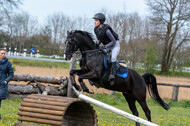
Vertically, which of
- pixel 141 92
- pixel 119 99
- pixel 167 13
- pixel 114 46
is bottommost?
pixel 119 99

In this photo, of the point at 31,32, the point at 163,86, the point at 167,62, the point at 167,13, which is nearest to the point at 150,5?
the point at 167,13

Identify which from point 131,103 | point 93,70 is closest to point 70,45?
point 93,70

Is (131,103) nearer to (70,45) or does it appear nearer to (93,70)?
(93,70)

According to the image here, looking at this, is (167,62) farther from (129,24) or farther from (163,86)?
(163,86)

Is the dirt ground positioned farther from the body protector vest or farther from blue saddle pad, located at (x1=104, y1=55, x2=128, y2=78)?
the body protector vest

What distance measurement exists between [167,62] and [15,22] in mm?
32113

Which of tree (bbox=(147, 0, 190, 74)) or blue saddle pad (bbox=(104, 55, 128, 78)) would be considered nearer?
blue saddle pad (bbox=(104, 55, 128, 78))

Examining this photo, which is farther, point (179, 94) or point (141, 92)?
point (179, 94)

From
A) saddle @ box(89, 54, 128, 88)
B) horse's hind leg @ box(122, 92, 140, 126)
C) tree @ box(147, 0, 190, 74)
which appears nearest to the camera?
saddle @ box(89, 54, 128, 88)

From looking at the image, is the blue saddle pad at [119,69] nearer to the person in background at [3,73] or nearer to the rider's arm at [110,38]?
the rider's arm at [110,38]

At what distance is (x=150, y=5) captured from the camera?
29.2 meters

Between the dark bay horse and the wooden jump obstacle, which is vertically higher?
the dark bay horse

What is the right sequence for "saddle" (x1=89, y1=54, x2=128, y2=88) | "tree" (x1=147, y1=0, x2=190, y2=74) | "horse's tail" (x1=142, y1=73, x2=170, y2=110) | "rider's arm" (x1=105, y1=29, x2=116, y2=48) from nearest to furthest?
"rider's arm" (x1=105, y1=29, x2=116, y2=48) → "saddle" (x1=89, y1=54, x2=128, y2=88) → "horse's tail" (x1=142, y1=73, x2=170, y2=110) → "tree" (x1=147, y1=0, x2=190, y2=74)

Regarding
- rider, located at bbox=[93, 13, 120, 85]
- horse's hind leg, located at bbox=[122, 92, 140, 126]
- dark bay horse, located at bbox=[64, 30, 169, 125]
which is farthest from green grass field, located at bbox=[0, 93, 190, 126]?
rider, located at bbox=[93, 13, 120, 85]
